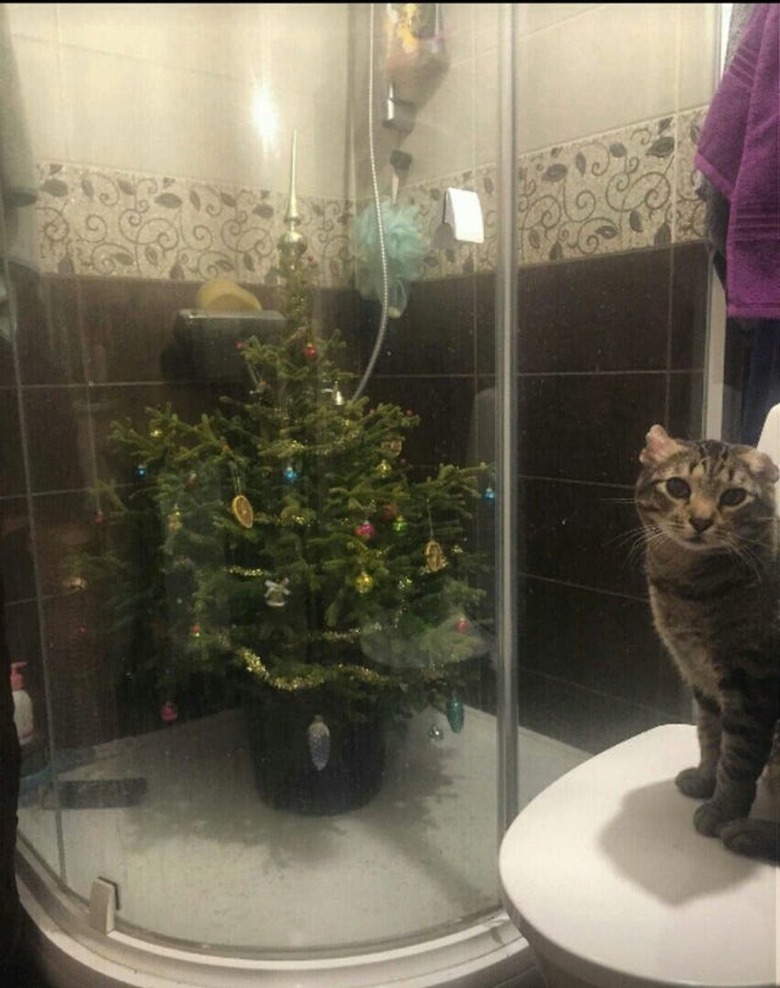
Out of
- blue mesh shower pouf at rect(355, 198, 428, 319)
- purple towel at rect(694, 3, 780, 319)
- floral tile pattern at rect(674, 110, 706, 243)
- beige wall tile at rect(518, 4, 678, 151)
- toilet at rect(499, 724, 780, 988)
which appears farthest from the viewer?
blue mesh shower pouf at rect(355, 198, 428, 319)

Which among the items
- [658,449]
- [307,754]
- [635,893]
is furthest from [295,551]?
[635,893]

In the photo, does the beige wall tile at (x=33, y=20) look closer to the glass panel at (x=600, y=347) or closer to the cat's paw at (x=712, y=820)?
the glass panel at (x=600, y=347)

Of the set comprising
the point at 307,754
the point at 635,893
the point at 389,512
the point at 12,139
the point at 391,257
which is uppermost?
the point at 12,139

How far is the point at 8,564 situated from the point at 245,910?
623 mm

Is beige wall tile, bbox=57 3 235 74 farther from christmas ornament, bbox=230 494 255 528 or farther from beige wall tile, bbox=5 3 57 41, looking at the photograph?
christmas ornament, bbox=230 494 255 528

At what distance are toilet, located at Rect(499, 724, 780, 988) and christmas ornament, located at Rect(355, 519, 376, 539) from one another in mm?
471

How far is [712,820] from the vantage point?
78 centimetres

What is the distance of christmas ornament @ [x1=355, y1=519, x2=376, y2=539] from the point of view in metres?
1.21

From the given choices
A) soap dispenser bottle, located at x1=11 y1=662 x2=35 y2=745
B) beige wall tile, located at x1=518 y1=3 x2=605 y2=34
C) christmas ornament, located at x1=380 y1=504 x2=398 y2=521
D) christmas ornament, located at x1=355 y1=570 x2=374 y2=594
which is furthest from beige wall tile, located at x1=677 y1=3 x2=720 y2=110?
soap dispenser bottle, located at x1=11 y1=662 x2=35 y2=745

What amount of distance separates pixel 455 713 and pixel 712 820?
55cm

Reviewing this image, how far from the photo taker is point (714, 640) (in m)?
0.80

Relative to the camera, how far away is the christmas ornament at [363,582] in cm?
118

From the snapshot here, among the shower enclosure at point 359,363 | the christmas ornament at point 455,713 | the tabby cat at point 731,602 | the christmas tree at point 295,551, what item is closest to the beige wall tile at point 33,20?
the shower enclosure at point 359,363

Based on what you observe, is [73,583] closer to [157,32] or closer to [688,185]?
[157,32]
